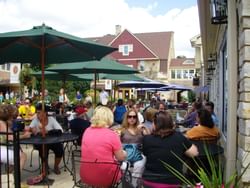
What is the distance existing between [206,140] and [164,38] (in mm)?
49643

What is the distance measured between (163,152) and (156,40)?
167 feet

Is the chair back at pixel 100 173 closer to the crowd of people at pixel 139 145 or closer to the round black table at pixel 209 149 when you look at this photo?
the crowd of people at pixel 139 145

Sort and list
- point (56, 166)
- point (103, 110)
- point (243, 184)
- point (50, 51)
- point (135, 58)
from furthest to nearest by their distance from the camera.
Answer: point (135, 58), point (50, 51), point (56, 166), point (103, 110), point (243, 184)

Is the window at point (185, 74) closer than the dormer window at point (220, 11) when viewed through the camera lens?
No

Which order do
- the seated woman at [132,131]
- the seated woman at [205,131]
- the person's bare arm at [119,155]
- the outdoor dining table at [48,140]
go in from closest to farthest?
the person's bare arm at [119,155], the seated woman at [132,131], the seated woman at [205,131], the outdoor dining table at [48,140]

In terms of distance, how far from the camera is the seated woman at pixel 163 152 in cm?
380

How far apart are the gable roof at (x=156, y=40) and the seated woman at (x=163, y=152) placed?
47.2 metres

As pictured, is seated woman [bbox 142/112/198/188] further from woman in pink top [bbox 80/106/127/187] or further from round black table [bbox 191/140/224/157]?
round black table [bbox 191/140/224/157]

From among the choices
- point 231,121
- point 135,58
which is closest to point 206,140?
point 231,121

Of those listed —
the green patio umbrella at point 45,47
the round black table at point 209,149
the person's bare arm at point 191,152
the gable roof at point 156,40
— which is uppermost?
the gable roof at point 156,40

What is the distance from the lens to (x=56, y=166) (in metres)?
6.54

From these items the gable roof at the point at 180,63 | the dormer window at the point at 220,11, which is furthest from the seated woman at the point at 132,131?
the gable roof at the point at 180,63

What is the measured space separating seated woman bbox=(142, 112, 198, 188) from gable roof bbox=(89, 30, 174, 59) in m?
47.2

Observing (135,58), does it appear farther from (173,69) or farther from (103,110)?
(103,110)
